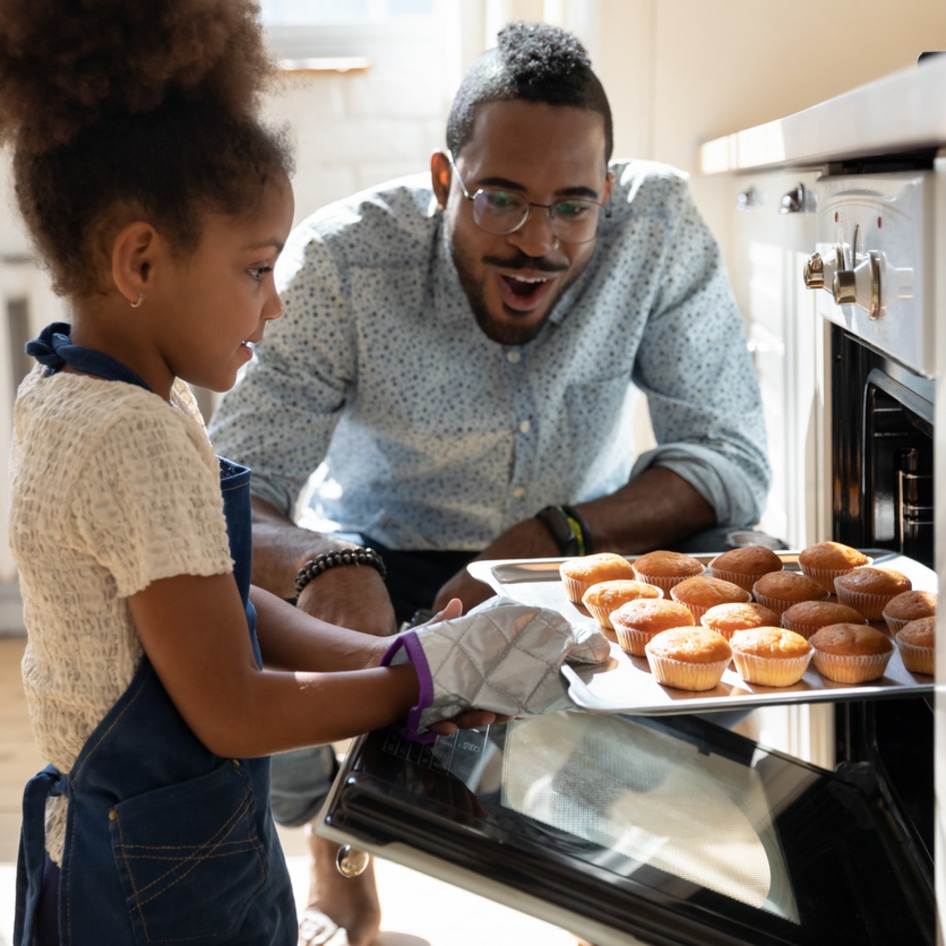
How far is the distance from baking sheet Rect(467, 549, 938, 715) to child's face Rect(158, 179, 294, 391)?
1.22 feet

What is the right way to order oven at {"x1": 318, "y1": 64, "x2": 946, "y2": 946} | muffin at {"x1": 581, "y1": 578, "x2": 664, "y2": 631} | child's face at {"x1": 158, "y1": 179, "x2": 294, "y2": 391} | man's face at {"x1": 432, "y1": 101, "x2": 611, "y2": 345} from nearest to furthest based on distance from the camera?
1. oven at {"x1": 318, "y1": 64, "x2": 946, "y2": 946}
2. child's face at {"x1": 158, "y1": 179, "x2": 294, "y2": 391}
3. muffin at {"x1": 581, "y1": 578, "x2": 664, "y2": 631}
4. man's face at {"x1": 432, "y1": 101, "x2": 611, "y2": 345}

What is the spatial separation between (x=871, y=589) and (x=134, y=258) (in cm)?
71

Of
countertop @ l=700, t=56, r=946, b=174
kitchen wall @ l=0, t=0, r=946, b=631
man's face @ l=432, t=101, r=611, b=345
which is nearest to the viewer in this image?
countertop @ l=700, t=56, r=946, b=174

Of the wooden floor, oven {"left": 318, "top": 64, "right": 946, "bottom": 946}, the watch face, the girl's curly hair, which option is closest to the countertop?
oven {"left": 318, "top": 64, "right": 946, "bottom": 946}

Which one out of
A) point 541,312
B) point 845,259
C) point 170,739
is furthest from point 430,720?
point 541,312

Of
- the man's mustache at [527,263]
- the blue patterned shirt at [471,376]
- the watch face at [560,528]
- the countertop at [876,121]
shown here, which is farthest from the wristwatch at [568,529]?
the countertop at [876,121]

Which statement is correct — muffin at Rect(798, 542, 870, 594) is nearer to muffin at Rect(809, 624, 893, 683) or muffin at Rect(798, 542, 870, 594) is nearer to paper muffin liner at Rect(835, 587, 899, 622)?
paper muffin liner at Rect(835, 587, 899, 622)

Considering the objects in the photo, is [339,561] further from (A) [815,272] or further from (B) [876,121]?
(B) [876,121]

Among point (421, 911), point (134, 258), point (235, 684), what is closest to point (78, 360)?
point (134, 258)

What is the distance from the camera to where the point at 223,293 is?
0.91m

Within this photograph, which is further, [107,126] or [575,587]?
[575,587]

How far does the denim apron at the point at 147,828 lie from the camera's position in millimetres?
867

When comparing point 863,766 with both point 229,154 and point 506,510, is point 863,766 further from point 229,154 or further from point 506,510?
point 229,154

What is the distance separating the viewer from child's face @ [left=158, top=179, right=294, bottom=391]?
2.95 ft
